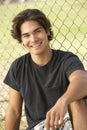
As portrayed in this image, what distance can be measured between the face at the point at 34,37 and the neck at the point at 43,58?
0.04m

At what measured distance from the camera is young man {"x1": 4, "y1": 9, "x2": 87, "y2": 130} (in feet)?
8.09

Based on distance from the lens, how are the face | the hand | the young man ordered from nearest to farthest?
the hand < the young man < the face

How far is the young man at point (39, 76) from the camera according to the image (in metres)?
2.46

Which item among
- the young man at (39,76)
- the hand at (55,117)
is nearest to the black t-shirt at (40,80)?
the young man at (39,76)

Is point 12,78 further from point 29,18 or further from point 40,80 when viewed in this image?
point 29,18

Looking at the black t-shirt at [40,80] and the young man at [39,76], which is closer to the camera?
the young man at [39,76]

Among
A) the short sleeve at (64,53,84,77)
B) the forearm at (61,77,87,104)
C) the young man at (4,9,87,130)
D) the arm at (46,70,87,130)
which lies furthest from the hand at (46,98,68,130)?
the short sleeve at (64,53,84,77)

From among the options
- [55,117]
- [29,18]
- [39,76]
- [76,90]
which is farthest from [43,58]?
[55,117]

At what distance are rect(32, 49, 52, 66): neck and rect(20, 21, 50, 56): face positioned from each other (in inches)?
1.5

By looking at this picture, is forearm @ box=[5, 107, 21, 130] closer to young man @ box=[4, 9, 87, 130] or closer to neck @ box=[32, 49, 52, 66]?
young man @ box=[4, 9, 87, 130]

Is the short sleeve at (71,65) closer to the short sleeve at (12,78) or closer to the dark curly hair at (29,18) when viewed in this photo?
the dark curly hair at (29,18)

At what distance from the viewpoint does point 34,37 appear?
258 centimetres

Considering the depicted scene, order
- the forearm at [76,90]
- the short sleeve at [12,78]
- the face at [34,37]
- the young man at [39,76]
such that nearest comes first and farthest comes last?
1. the forearm at [76,90]
2. the young man at [39,76]
3. the face at [34,37]
4. the short sleeve at [12,78]

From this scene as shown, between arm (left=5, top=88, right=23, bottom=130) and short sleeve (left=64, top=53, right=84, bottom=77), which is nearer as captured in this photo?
short sleeve (left=64, top=53, right=84, bottom=77)
